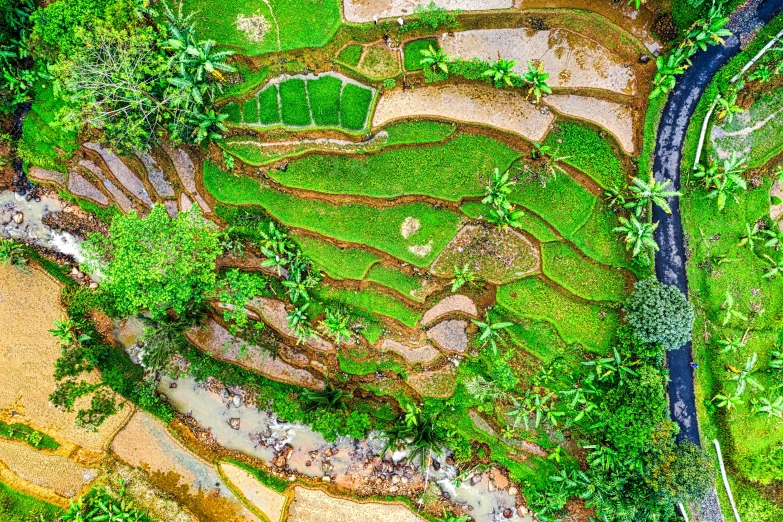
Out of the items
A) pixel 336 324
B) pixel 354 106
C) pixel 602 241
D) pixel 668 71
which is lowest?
pixel 336 324

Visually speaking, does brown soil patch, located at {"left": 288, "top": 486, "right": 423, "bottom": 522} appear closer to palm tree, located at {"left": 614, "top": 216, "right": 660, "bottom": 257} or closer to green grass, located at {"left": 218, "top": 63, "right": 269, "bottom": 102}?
palm tree, located at {"left": 614, "top": 216, "right": 660, "bottom": 257}

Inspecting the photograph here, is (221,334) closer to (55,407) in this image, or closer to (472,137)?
(55,407)

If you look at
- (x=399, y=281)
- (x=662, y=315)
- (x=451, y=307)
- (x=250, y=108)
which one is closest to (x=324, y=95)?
(x=250, y=108)

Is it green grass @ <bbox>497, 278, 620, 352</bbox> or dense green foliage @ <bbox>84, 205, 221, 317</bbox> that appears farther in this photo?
green grass @ <bbox>497, 278, 620, 352</bbox>

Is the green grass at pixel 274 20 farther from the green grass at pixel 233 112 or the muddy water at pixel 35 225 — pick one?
the muddy water at pixel 35 225

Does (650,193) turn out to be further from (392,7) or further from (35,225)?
(35,225)

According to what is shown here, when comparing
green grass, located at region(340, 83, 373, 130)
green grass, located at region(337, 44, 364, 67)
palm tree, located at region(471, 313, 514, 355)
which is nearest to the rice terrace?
green grass, located at region(337, 44, 364, 67)
